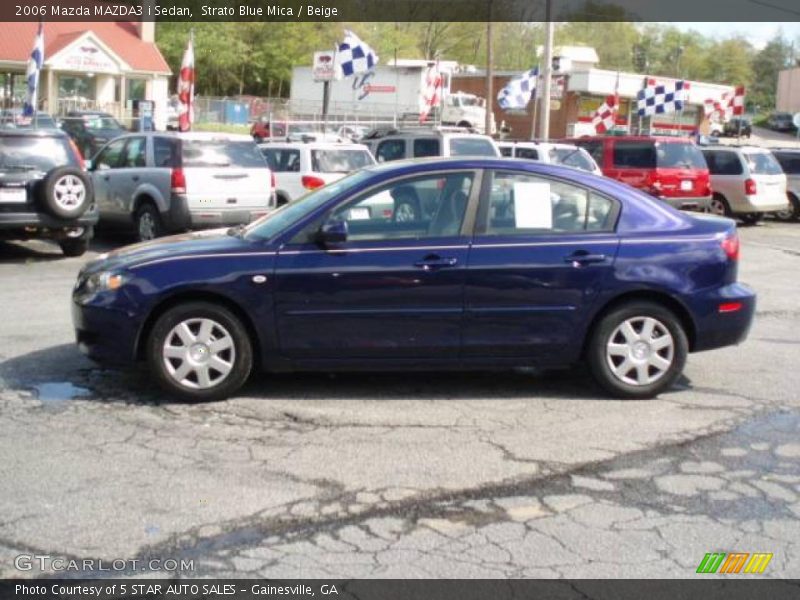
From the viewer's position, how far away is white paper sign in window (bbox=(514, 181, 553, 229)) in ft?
21.7

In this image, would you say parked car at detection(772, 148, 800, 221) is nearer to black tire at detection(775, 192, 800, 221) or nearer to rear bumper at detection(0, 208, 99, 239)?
black tire at detection(775, 192, 800, 221)

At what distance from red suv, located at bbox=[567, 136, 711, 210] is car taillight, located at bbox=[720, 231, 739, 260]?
12.8m

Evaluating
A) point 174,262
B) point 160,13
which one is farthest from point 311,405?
point 160,13

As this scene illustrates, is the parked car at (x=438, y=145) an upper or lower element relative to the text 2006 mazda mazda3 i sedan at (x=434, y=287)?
upper

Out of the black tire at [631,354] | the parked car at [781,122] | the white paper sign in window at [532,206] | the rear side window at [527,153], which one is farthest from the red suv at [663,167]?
the parked car at [781,122]

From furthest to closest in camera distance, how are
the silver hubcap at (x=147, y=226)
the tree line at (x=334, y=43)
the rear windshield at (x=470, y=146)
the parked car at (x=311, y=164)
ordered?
the tree line at (x=334, y=43)
the rear windshield at (x=470, y=146)
the parked car at (x=311, y=164)
the silver hubcap at (x=147, y=226)

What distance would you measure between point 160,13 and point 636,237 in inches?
2330

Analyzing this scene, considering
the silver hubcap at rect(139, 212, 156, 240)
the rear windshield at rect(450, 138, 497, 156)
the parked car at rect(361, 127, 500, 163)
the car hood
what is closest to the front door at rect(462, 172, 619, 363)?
the car hood

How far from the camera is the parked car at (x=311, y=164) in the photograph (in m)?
15.6

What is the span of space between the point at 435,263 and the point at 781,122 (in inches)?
2907

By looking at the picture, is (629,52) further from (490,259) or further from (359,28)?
(490,259)

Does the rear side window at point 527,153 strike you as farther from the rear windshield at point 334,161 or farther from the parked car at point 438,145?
the rear windshield at point 334,161

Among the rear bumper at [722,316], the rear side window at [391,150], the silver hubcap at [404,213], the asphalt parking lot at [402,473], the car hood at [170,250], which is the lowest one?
the asphalt parking lot at [402,473]

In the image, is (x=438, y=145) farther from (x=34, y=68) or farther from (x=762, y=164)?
(x=34, y=68)
